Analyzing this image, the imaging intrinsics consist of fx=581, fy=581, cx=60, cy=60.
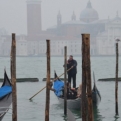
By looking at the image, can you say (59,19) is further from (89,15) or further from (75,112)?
(75,112)

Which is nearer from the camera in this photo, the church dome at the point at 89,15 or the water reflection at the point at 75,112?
the water reflection at the point at 75,112

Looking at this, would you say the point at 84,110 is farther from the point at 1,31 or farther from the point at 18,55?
the point at 1,31

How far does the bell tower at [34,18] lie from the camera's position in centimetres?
7638

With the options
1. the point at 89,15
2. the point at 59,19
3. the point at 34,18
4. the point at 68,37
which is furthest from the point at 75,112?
the point at 34,18

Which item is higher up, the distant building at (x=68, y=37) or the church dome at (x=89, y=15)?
the church dome at (x=89, y=15)

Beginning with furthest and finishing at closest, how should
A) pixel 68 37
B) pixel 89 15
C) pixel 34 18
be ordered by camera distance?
pixel 34 18 < pixel 89 15 < pixel 68 37

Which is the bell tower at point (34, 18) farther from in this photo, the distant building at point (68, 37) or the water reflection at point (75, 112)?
the water reflection at point (75, 112)

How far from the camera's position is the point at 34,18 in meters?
80.0

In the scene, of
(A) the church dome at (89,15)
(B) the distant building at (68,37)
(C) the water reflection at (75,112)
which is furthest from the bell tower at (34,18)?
(C) the water reflection at (75,112)

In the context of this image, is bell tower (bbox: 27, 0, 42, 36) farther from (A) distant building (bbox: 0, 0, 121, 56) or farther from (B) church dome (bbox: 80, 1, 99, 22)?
(B) church dome (bbox: 80, 1, 99, 22)

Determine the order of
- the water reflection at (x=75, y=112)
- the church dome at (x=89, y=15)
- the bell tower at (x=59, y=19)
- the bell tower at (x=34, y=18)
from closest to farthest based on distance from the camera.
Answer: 1. the water reflection at (x=75, y=112)
2. the bell tower at (x=34, y=18)
3. the bell tower at (x=59, y=19)
4. the church dome at (x=89, y=15)

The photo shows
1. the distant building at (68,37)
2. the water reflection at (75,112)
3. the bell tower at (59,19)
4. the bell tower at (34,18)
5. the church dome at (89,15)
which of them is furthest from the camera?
the church dome at (89,15)

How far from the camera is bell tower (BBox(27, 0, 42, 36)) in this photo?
76.4 meters

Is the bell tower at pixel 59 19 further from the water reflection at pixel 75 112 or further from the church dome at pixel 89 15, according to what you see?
the water reflection at pixel 75 112
